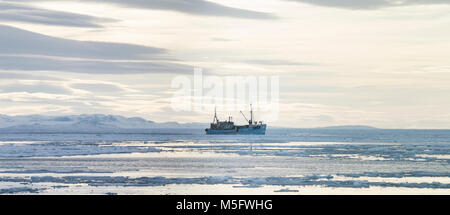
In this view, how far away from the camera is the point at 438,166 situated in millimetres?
30938

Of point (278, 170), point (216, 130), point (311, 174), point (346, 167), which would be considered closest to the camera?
point (311, 174)

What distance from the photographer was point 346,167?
101 ft

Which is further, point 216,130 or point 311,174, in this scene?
point 216,130
